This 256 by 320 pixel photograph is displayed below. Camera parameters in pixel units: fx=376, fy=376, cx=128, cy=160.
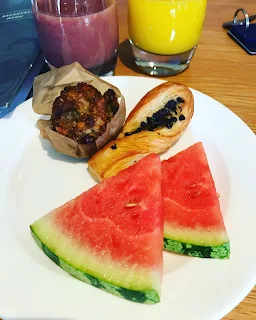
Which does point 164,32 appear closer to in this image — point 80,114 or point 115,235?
point 80,114

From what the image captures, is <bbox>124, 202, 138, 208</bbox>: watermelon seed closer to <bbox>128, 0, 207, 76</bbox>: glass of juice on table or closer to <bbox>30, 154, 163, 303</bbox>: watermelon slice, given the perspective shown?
<bbox>30, 154, 163, 303</bbox>: watermelon slice

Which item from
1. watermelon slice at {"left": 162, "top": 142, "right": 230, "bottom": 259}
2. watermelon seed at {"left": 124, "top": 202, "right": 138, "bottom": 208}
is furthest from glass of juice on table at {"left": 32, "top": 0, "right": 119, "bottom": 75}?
watermelon seed at {"left": 124, "top": 202, "right": 138, "bottom": 208}

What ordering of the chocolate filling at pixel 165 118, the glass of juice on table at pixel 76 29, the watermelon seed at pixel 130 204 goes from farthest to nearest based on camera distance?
the glass of juice on table at pixel 76 29, the chocolate filling at pixel 165 118, the watermelon seed at pixel 130 204

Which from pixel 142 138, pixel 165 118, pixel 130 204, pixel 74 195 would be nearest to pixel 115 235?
Result: pixel 130 204

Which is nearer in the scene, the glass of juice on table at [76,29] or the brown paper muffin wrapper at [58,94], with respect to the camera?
the brown paper muffin wrapper at [58,94]

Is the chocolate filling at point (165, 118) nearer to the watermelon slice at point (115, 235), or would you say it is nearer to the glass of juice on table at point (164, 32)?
the watermelon slice at point (115, 235)

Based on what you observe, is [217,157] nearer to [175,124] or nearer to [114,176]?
[175,124]

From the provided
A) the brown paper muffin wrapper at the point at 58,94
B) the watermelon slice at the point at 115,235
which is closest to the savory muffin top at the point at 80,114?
the brown paper muffin wrapper at the point at 58,94
